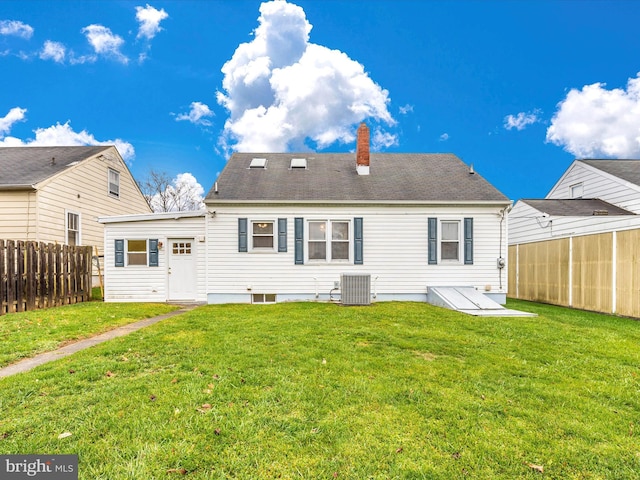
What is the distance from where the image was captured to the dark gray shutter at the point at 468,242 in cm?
1059

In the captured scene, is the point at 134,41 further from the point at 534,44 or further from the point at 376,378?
the point at 534,44

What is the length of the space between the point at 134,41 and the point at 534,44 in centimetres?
2083

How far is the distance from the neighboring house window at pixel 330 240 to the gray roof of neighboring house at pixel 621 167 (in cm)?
1239

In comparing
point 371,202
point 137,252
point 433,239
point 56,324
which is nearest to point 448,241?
point 433,239

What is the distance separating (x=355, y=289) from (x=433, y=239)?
3.38m

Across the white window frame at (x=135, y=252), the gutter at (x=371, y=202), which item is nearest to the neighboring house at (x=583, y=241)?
the gutter at (x=371, y=202)

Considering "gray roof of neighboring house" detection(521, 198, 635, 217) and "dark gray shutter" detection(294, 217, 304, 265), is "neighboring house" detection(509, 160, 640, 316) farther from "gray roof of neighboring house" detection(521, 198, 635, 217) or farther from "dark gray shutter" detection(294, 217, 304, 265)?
"dark gray shutter" detection(294, 217, 304, 265)

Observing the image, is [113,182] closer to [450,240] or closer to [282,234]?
[282,234]

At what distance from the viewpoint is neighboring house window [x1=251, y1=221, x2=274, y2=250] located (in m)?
10.6

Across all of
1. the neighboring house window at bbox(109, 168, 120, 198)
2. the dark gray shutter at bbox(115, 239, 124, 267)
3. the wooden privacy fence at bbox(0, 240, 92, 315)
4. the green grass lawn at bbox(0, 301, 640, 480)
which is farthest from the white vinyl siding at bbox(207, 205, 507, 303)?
the neighboring house window at bbox(109, 168, 120, 198)

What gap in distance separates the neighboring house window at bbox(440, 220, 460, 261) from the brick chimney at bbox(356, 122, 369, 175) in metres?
3.77

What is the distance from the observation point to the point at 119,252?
1077 centimetres

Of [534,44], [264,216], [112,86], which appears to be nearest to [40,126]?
[112,86]

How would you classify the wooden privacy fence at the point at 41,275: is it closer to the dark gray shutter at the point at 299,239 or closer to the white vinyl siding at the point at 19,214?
the white vinyl siding at the point at 19,214
